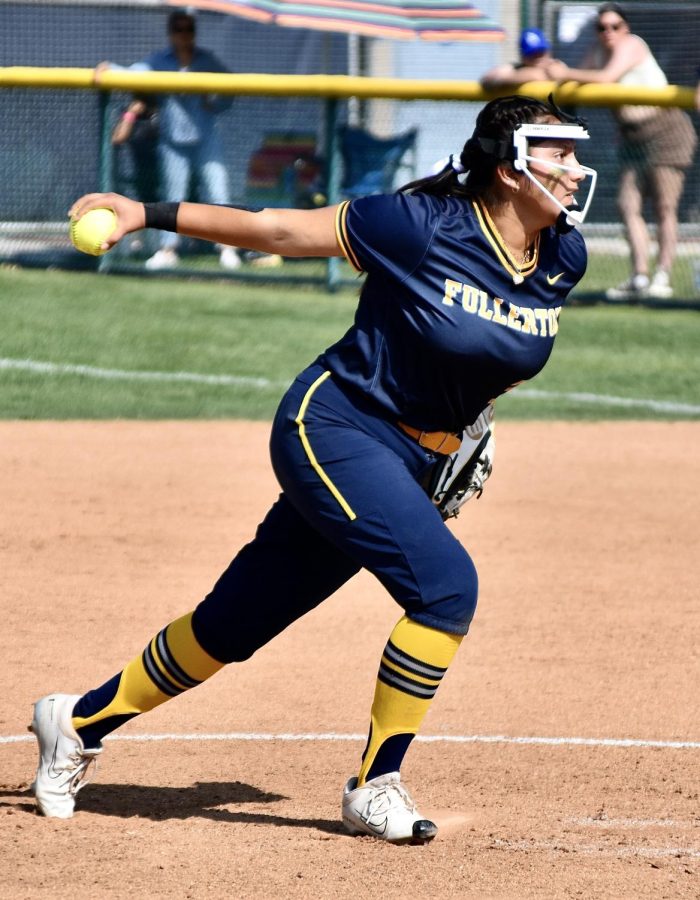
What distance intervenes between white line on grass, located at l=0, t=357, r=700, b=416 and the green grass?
5 centimetres

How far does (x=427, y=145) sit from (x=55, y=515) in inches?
264

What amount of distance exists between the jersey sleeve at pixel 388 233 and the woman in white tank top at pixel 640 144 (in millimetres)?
8134

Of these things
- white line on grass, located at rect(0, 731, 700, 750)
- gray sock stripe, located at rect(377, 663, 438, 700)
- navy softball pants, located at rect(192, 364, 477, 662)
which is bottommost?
white line on grass, located at rect(0, 731, 700, 750)

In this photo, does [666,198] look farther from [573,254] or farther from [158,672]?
[158,672]

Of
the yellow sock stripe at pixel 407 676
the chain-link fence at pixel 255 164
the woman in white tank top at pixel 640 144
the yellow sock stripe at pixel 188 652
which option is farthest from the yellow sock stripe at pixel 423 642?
the chain-link fence at pixel 255 164

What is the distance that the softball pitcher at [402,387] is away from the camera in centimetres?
363

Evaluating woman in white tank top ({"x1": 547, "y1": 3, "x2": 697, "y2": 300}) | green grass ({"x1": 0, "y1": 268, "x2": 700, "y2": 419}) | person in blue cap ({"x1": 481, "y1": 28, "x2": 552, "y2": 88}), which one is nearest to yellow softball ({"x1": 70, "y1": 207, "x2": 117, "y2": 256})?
green grass ({"x1": 0, "y1": 268, "x2": 700, "y2": 419})

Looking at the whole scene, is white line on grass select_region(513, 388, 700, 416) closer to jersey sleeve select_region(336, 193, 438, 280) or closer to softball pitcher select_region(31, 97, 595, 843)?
softball pitcher select_region(31, 97, 595, 843)

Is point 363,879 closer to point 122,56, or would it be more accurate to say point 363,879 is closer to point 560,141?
point 560,141

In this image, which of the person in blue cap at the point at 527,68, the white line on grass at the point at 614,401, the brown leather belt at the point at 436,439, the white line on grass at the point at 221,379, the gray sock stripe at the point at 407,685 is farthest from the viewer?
the person in blue cap at the point at 527,68

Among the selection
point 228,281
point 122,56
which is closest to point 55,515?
point 228,281

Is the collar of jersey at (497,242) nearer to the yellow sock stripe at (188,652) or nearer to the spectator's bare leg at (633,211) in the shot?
the yellow sock stripe at (188,652)

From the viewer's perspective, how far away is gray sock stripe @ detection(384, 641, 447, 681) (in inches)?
144

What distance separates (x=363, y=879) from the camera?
11.4 ft
